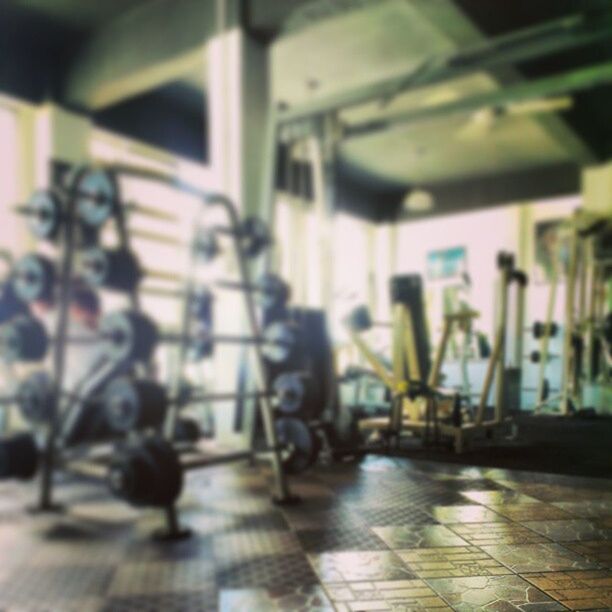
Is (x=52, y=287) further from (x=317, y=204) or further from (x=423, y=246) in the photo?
(x=423, y=246)

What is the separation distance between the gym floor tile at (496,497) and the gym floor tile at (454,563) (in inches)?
2.6

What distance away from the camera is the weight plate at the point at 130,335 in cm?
69

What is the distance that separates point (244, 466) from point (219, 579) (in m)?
1.07

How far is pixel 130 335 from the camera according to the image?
Result: 69cm

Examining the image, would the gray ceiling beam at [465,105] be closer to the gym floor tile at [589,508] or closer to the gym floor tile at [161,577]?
the gym floor tile at [589,508]

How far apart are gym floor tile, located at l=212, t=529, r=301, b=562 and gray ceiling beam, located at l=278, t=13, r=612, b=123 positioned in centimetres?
102

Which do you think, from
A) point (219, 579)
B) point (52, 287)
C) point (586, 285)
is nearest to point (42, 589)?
point (219, 579)

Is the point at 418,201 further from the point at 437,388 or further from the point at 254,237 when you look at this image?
the point at 254,237

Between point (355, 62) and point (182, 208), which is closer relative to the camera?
point (182, 208)

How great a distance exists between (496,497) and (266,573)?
460 mm

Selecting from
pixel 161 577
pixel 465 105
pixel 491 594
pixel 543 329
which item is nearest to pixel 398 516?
pixel 491 594

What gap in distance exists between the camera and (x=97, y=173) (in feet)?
2.61

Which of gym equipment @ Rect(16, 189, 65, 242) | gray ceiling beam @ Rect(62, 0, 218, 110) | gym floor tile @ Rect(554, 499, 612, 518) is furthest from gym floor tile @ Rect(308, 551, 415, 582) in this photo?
gray ceiling beam @ Rect(62, 0, 218, 110)

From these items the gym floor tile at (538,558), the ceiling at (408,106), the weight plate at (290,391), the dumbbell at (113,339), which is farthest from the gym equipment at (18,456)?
the gym floor tile at (538,558)
